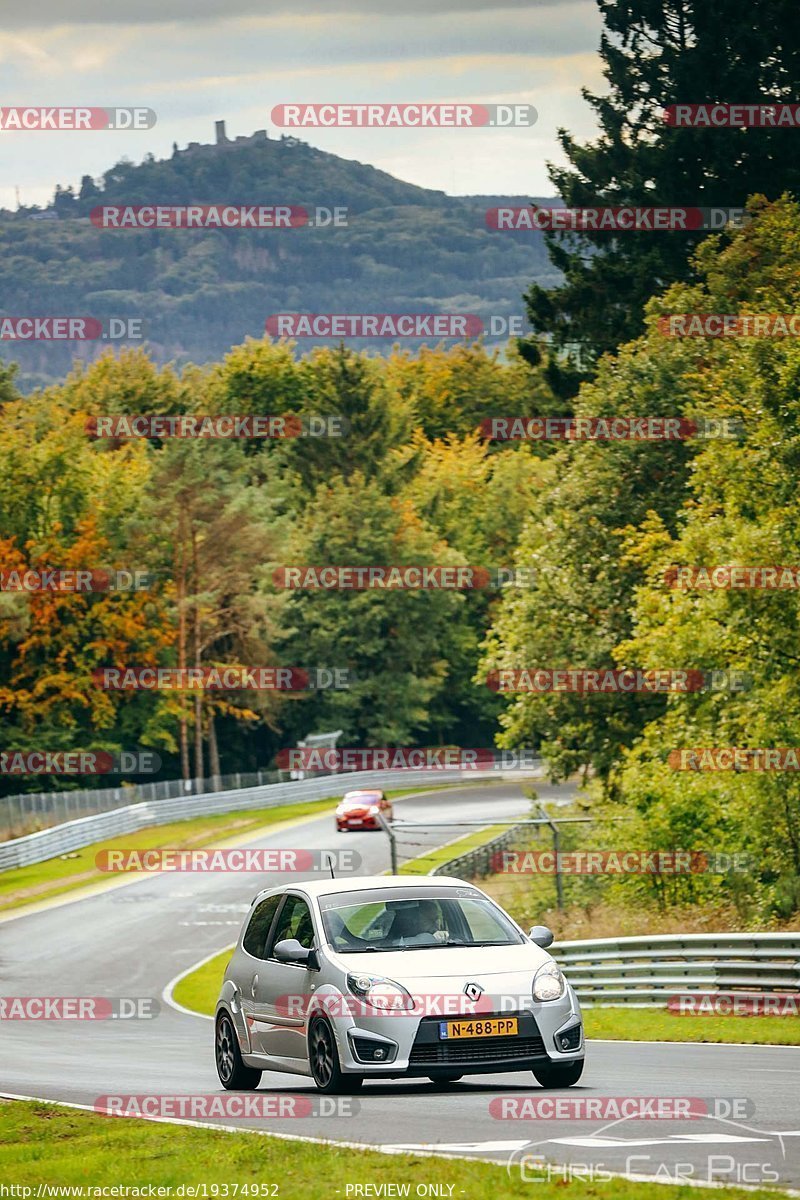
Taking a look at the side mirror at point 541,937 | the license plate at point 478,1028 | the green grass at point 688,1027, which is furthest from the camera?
the green grass at point 688,1027

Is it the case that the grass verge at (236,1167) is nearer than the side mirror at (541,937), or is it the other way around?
the grass verge at (236,1167)

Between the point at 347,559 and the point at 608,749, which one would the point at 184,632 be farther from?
the point at 608,749

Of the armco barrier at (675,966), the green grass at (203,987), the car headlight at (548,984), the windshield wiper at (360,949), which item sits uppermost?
the windshield wiper at (360,949)

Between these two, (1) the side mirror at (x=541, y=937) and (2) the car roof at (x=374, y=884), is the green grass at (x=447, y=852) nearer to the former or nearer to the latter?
(2) the car roof at (x=374, y=884)

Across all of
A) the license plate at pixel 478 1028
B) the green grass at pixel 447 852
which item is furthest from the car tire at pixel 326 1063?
the green grass at pixel 447 852

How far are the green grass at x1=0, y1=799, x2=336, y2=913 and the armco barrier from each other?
80.9 ft

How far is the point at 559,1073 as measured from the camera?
1345 cm

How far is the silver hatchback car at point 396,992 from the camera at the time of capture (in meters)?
12.9

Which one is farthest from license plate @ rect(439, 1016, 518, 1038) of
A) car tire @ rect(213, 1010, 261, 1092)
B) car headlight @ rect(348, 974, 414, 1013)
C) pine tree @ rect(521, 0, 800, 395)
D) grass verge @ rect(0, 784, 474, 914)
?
pine tree @ rect(521, 0, 800, 395)

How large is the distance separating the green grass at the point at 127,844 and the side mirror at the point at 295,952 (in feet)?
114

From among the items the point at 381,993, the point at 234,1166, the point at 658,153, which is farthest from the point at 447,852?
the point at 234,1166

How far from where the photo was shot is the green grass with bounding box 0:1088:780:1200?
9398 millimetres

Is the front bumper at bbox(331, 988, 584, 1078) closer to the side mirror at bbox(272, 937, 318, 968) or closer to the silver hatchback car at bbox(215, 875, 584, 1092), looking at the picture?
the silver hatchback car at bbox(215, 875, 584, 1092)

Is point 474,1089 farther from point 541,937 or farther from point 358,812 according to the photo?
point 358,812
